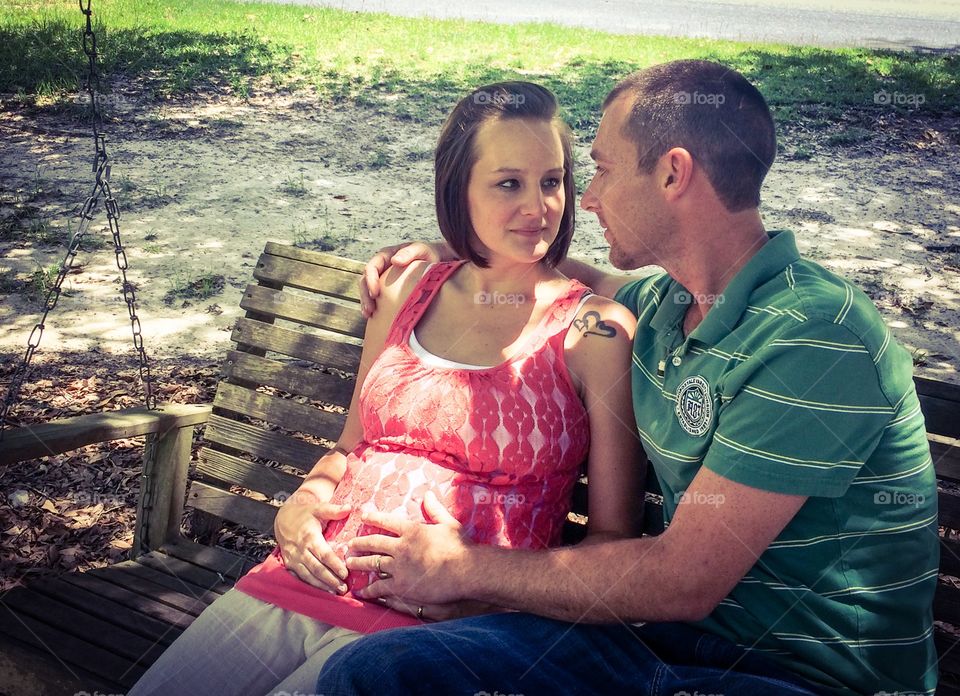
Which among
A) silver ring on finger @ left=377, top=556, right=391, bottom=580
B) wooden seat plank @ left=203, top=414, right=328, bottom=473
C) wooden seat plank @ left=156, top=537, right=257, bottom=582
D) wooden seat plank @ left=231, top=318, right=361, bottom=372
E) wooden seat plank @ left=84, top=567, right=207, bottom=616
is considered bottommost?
wooden seat plank @ left=156, top=537, right=257, bottom=582

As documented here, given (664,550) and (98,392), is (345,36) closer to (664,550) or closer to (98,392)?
(98,392)

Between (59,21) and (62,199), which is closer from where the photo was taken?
(62,199)

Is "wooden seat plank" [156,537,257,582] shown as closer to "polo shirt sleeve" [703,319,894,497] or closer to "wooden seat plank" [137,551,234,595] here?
"wooden seat plank" [137,551,234,595]

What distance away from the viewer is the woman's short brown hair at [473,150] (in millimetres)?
2949

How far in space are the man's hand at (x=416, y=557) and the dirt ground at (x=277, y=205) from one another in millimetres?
3659

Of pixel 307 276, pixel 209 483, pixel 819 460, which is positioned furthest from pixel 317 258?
pixel 819 460

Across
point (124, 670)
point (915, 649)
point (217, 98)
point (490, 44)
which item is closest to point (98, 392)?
point (124, 670)

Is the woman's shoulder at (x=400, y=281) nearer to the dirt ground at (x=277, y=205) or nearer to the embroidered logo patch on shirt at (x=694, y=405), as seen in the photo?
the embroidered logo patch on shirt at (x=694, y=405)

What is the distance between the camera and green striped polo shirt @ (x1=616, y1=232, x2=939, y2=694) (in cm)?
204

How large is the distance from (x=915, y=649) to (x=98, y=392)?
4.48 metres

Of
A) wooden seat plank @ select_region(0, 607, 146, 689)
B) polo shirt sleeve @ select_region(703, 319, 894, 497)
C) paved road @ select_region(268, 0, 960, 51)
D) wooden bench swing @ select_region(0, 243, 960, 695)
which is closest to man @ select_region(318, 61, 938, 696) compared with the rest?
polo shirt sleeve @ select_region(703, 319, 894, 497)

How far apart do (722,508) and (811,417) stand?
10.6 inches

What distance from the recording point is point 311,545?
107 inches

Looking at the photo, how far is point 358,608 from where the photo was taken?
2.58 m
